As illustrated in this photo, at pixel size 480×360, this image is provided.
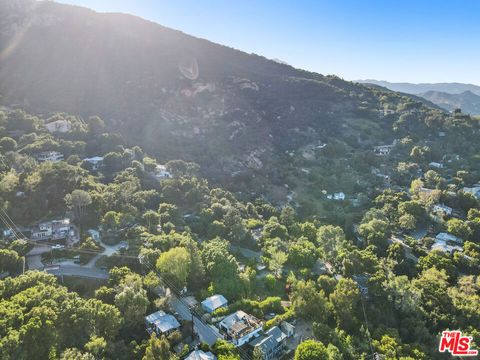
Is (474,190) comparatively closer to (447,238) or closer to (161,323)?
(447,238)

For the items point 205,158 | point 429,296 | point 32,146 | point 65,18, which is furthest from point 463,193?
point 65,18

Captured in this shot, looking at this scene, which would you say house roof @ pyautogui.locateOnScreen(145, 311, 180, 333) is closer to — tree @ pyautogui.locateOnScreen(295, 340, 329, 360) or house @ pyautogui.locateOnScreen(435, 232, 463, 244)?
tree @ pyautogui.locateOnScreen(295, 340, 329, 360)

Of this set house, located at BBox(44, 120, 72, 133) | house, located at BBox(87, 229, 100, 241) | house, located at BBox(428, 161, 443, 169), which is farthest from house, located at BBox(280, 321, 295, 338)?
house, located at BBox(428, 161, 443, 169)

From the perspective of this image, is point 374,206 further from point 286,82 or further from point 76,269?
point 286,82

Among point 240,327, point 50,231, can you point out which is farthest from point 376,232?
point 50,231

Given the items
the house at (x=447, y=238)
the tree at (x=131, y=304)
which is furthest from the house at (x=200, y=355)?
the house at (x=447, y=238)

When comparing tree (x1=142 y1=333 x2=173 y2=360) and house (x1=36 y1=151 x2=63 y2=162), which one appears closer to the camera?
tree (x1=142 y1=333 x2=173 y2=360)
